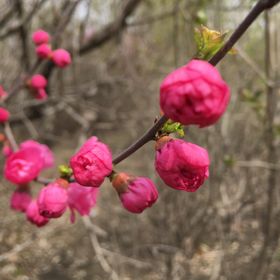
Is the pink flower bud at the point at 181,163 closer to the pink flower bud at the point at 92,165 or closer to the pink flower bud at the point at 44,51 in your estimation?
the pink flower bud at the point at 92,165

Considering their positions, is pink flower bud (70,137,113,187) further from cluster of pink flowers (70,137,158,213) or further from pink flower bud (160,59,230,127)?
pink flower bud (160,59,230,127)

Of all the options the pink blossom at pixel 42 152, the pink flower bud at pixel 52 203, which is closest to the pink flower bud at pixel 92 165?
the pink flower bud at pixel 52 203

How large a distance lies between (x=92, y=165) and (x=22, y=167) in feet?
1.98

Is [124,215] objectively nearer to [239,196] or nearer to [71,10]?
[239,196]

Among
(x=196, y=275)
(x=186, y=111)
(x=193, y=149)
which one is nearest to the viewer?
(x=186, y=111)

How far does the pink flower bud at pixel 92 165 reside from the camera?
3.09 feet

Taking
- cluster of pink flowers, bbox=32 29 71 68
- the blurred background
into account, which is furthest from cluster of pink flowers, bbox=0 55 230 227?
the blurred background

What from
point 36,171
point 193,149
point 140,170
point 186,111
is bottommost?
point 140,170

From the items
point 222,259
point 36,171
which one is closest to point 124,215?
point 222,259

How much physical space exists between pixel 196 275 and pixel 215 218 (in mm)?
633

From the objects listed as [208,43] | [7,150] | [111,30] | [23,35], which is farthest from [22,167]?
[111,30]

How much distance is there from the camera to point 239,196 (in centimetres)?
305

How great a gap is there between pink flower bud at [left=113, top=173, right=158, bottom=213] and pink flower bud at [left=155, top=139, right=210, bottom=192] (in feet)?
0.59

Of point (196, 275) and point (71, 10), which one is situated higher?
point (71, 10)
